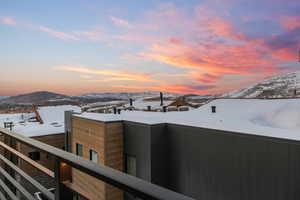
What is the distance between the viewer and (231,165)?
455 centimetres

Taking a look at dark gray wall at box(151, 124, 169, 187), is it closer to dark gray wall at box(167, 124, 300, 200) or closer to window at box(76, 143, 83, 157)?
dark gray wall at box(167, 124, 300, 200)

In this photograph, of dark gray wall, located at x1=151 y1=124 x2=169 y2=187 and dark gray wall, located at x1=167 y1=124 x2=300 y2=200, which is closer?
dark gray wall, located at x1=167 y1=124 x2=300 y2=200

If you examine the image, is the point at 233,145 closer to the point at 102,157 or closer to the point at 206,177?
the point at 206,177

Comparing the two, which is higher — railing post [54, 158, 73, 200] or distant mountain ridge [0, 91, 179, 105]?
distant mountain ridge [0, 91, 179, 105]

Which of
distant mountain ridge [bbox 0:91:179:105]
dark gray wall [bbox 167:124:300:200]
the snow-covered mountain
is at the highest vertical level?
the snow-covered mountain

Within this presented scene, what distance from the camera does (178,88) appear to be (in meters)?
21.4

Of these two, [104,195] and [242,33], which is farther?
[242,33]

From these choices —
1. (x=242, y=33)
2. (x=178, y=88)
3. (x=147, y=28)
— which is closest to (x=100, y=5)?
(x=147, y=28)

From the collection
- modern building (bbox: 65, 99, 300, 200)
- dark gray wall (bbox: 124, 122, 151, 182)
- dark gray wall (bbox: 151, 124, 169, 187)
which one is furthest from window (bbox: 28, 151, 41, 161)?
dark gray wall (bbox: 151, 124, 169, 187)

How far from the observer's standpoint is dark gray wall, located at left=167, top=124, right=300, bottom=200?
3.78 meters

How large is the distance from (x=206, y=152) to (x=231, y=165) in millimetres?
679

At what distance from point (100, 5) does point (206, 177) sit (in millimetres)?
8305

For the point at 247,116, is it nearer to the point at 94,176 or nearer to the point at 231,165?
the point at 231,165

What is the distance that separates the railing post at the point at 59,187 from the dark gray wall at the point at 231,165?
416 centimetres
